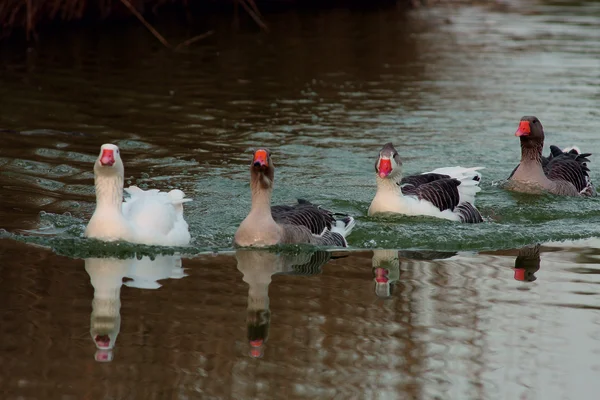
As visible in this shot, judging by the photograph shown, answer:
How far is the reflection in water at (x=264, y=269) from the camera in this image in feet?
28.7

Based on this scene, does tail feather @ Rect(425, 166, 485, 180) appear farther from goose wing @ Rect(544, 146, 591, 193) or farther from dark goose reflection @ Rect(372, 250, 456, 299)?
goose wing @ Rect(544, 146, 591, 193)

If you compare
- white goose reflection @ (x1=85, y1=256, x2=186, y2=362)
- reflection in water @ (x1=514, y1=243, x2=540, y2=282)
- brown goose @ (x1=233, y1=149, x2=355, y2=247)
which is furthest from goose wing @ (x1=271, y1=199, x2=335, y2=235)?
reflection in water @ (x1=514, y1=243, x2=540, y2=282)

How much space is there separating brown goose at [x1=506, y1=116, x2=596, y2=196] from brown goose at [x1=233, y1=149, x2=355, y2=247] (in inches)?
136

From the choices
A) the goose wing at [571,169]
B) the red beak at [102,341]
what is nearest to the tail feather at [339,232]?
the red beak at [102,341]

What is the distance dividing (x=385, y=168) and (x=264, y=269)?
1.99m

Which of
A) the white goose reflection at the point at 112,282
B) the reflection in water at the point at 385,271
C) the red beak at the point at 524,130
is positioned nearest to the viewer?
the white goose reflection at the point at 112,282

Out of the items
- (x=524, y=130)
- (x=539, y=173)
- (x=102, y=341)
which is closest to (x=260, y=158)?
(x=102, y=341)

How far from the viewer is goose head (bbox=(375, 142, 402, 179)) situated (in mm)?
11344

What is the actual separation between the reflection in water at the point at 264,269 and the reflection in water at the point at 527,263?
72.4 inches

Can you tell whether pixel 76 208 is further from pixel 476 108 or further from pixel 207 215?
pixel 476 108

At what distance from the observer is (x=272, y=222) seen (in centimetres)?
1042

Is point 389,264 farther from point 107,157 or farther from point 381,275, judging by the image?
point 107,157

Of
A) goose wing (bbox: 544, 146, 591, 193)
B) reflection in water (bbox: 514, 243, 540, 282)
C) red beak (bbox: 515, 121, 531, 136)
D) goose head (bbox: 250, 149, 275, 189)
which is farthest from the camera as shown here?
goose wing (bbox: 544, 146, 591, 193)

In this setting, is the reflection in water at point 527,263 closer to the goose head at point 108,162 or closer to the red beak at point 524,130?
the red beak at point 524,130
